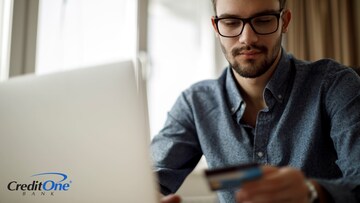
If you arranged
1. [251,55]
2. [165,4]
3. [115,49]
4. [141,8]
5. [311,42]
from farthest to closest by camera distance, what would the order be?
[311,42], [165,4], [141,8], [115,49], [251,55]

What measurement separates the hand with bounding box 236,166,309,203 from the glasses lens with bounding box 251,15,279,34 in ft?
2.24

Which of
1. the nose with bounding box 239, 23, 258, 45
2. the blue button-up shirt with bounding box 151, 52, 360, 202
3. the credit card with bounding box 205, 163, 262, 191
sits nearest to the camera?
the credit card with bounding box 205, 163, 262, 191

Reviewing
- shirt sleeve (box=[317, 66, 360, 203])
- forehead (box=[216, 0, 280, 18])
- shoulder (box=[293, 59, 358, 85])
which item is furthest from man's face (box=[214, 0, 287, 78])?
A: shirt sleeve (box=[317, 66, 360, 203])

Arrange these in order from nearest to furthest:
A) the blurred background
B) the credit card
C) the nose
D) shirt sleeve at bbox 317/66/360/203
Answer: the credit card, shirt sleeve at bbox 317/66/360/203, the nose, the blurred background

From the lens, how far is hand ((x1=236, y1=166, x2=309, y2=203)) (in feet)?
1.62

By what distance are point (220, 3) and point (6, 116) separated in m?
0.79

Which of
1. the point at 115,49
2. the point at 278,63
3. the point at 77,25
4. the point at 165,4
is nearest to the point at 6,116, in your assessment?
the point at 278,63

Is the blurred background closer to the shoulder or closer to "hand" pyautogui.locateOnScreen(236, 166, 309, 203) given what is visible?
the shoulder

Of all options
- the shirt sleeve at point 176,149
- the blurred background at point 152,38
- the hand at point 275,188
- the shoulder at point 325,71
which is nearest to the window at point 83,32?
the blurred background at point 152,38

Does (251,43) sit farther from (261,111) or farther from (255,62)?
(261,111)

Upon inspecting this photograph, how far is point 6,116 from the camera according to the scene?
2.22 feet

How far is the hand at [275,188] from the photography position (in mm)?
494

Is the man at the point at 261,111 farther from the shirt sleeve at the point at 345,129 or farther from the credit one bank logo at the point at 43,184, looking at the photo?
the credit one bank logo at the point at 43,184

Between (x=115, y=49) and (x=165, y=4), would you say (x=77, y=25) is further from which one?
(x=165, y=4)
